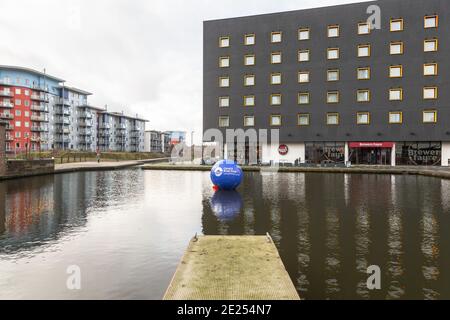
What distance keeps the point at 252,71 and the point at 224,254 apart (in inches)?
2034

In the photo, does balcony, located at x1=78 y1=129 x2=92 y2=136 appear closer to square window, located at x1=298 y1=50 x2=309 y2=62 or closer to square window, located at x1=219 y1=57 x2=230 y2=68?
square window, located at x1=219 y1=57 x2=230 y2=68

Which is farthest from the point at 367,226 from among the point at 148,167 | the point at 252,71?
the point at 252,71

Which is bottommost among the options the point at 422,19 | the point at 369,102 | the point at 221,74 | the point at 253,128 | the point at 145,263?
the point at 145,263

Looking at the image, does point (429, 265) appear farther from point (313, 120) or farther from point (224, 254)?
point (313, 120)

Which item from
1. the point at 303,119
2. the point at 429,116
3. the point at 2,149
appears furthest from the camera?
the point at 303,119

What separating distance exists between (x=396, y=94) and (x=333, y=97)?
9.24 meters

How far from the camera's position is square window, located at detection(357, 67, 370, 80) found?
166ft

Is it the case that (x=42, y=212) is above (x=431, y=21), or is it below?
below

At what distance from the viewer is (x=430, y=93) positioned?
48.2m

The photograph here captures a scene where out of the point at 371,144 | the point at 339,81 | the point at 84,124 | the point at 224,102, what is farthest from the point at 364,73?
the point at 84,124

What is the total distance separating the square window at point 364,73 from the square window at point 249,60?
17377 millimetres

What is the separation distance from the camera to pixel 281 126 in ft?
178

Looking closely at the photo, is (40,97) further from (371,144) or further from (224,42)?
(371,144)

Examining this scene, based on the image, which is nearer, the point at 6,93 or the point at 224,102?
the point at 224,102
